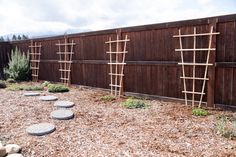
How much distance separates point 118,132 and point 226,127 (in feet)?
5.73

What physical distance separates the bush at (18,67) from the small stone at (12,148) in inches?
313

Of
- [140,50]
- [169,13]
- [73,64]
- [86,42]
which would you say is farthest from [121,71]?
[169,13]

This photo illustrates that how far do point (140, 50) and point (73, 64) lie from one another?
3289 mm

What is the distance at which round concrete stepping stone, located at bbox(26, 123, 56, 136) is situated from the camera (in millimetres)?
4198

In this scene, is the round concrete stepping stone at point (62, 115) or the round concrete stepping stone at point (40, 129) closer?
the round concrete stepping stone at point (40, 129)

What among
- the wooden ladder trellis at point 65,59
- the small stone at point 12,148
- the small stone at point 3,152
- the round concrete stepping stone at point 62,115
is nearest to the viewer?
the small stone at point 3,152

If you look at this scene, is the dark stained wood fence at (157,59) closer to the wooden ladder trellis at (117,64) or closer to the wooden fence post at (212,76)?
the wooden fence post at (212,76)

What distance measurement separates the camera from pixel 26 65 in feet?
37.0

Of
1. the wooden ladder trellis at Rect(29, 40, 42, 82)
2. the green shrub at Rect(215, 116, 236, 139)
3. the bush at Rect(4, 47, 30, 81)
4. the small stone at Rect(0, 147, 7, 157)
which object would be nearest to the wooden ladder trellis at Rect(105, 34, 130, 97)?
the green shrub at Rect(215, 116, 236, 139)

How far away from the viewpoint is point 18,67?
11.0 meters

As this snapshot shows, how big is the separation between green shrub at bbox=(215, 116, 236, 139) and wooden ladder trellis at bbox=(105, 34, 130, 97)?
128 inches

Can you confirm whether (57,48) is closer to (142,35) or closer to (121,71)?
(121,71)

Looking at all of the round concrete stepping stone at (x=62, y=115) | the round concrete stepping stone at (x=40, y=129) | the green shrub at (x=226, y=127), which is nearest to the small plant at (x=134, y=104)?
the round concrete stepping stone at (x=62, y=115)

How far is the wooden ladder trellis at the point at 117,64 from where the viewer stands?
721cm
